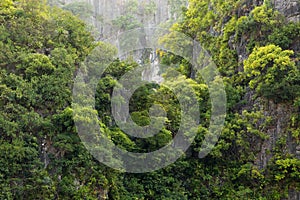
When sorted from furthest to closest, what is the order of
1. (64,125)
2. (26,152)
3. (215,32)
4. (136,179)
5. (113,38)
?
(113,38), (215,32), (136,179), (64,125), (26,152)

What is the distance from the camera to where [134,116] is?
560 inches

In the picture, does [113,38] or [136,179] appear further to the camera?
[113,38]

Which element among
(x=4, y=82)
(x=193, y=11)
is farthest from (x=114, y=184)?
(x=193, y=11)

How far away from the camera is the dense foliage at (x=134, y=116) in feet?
41.3

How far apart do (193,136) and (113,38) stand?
13.5 metres

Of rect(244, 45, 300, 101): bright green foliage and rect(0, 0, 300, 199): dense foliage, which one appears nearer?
rect(0, 0, 300, 199): dense foliage

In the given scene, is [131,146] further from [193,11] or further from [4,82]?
[193,11]

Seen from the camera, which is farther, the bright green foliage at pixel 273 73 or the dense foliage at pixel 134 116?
the bright green foliage at pixel 273 73

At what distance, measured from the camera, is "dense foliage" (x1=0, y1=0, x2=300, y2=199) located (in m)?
12.6

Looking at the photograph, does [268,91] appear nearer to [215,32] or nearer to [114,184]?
[215,32]

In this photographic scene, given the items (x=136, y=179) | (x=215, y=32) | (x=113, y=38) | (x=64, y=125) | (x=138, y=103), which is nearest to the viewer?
(x=64, y=125)

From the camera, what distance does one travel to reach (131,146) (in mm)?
13805

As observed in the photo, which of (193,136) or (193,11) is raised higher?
(193,11)

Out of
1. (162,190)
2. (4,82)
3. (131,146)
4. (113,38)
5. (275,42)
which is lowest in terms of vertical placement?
(162,190)
